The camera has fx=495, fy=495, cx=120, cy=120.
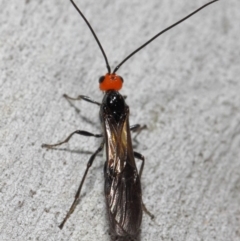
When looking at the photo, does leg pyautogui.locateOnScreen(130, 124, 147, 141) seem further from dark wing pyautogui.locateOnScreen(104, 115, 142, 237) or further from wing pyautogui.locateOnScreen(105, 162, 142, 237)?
wing pyautogui.locateOnScreen(105, 162, 142, 237)

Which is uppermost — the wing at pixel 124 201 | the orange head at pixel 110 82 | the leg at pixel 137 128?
the orange head at pixel 110 82

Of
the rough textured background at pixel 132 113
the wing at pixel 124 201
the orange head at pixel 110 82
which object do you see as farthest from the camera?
the orange head at pixel 110 82

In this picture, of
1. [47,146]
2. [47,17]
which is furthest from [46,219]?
[47,17]

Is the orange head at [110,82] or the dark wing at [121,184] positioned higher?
the orange head at [110,82]

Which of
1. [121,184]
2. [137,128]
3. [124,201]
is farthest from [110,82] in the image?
[124,201]

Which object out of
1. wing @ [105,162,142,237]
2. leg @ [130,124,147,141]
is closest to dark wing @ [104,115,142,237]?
wing @ [105,162,142,237]

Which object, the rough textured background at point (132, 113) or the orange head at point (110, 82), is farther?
the orange head at point (110, 82)

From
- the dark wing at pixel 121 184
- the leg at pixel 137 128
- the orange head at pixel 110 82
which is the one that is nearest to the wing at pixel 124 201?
the dark wing at pixel 121 184

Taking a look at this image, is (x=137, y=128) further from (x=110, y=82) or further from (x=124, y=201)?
(x=124, y=201)

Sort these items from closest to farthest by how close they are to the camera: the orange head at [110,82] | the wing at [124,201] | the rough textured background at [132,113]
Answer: the wing at [124,201] → the rough textured background at [132,113] → the orange head at [110,82]

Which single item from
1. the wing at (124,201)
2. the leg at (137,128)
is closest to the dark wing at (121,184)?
the wing at (124,201)

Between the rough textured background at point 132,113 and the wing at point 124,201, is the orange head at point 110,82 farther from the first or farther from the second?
the wing at point 124,201
